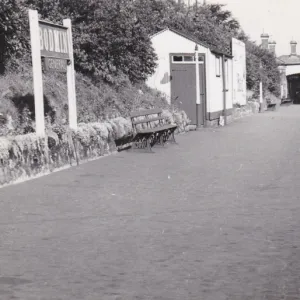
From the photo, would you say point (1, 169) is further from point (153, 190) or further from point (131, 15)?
point (131, 15)

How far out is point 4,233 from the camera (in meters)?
6.83

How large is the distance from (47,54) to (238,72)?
2735cm

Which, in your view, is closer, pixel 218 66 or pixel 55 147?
pixel 55 147

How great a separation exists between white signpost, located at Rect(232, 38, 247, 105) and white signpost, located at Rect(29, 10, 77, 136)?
919 inches

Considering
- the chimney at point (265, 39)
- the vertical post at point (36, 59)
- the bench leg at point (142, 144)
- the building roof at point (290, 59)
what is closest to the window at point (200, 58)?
the bench leg at point (142, 144)

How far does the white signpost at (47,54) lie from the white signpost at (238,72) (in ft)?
76.6

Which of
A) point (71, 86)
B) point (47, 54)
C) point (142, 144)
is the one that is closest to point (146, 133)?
point (142, 144)

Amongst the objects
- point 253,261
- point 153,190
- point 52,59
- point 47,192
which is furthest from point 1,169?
point 253,261

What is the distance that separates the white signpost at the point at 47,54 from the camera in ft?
39.7

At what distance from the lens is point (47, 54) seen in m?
12.7

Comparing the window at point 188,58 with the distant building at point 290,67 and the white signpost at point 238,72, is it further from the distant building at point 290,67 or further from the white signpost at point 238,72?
the distant building at point 290,67

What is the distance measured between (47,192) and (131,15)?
14084 millimetres

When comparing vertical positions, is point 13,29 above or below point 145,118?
above

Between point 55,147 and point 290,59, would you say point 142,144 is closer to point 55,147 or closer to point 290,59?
point 55,147
